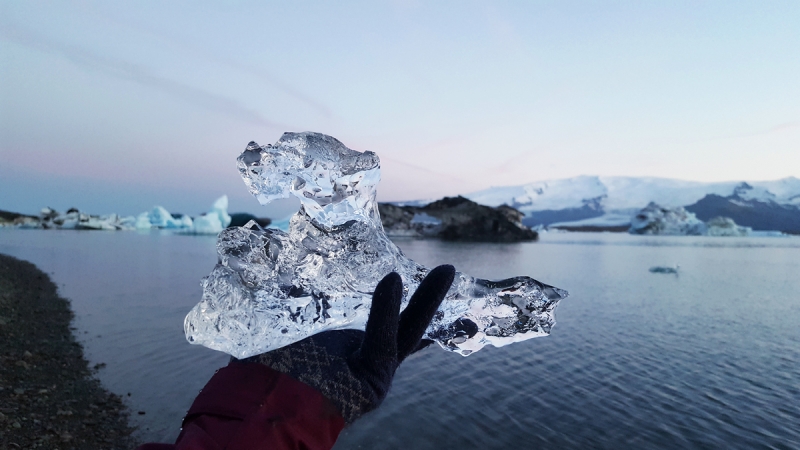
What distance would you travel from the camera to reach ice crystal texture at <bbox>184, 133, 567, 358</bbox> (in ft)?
4.86

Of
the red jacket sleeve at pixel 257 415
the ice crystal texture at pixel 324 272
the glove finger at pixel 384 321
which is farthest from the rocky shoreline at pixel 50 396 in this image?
the glove finger at pixel 384 321

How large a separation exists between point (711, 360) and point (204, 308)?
9.46 metres

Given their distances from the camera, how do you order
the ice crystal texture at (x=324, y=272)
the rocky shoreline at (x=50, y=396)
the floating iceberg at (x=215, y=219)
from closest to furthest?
the ice crystal texture at (x=324, y=272)
the rocky shoreline at (x=50, y=396)
the floating iceberg at (x=215, y=219)

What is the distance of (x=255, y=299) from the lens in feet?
4.89

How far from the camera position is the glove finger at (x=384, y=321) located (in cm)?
126

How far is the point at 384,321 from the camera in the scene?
49.6 inches

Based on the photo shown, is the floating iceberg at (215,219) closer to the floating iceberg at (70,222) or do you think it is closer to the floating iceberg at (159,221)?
the floating iceberg at (159,221)

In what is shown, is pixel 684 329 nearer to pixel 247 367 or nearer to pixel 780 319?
pixel 780 319

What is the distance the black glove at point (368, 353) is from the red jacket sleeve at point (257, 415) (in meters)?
0.04

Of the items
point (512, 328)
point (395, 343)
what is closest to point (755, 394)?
point (512, 328)

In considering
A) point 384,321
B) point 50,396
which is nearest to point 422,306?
point 384,321

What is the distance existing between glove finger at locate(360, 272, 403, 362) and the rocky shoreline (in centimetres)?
438

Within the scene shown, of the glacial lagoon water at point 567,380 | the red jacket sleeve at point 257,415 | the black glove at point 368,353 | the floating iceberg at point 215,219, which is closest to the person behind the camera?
the red jacket sleeve at point 257,415

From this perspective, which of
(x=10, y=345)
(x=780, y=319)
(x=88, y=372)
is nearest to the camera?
(x=88, y=372)
